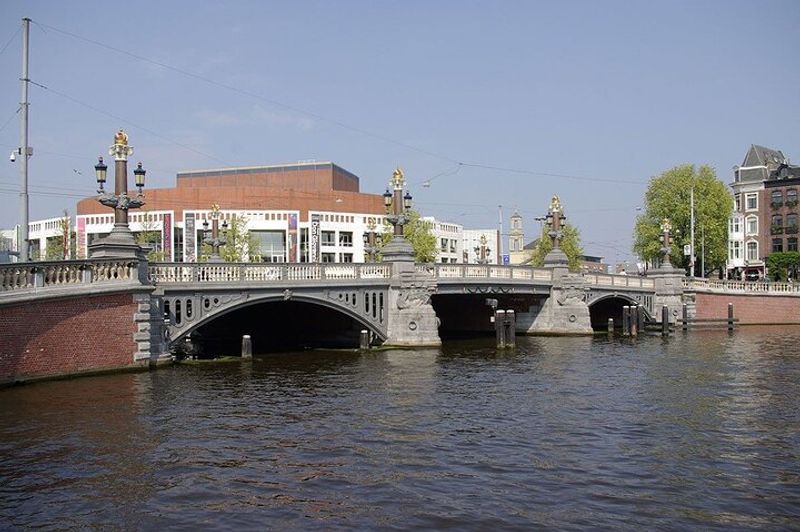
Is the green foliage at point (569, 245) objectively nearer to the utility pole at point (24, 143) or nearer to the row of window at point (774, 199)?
the row of window at point (774, 199)

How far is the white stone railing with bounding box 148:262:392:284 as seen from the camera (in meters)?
32.3

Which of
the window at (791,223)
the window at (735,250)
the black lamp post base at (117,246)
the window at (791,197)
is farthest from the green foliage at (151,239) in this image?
the window at (791,197)

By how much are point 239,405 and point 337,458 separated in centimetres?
708

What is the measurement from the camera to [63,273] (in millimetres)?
26641

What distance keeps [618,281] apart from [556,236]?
8.24 meters

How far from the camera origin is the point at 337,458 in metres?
17.2

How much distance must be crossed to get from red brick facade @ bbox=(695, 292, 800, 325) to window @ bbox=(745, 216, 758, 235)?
26.2m

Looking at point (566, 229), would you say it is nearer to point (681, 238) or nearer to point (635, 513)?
point (681, 238)

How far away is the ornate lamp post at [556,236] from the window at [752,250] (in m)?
46.9

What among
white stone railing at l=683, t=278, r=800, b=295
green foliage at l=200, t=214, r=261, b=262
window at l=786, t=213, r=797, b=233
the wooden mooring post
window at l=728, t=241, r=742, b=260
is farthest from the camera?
window at l=728, t=241, r=742, b=260

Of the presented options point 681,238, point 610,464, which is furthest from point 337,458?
point 681,238

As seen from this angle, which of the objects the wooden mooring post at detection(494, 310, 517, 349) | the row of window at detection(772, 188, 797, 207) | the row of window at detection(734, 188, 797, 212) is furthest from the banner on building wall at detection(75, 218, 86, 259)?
the row of window at detection(772, 188, 797, 207)

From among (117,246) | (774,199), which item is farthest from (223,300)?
(774,199)

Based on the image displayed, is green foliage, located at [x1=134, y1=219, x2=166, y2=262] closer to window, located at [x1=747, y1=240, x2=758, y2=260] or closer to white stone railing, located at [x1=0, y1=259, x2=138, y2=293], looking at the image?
white stone railing, located at [x1=0, y1=259, x2=138, y2=293]
